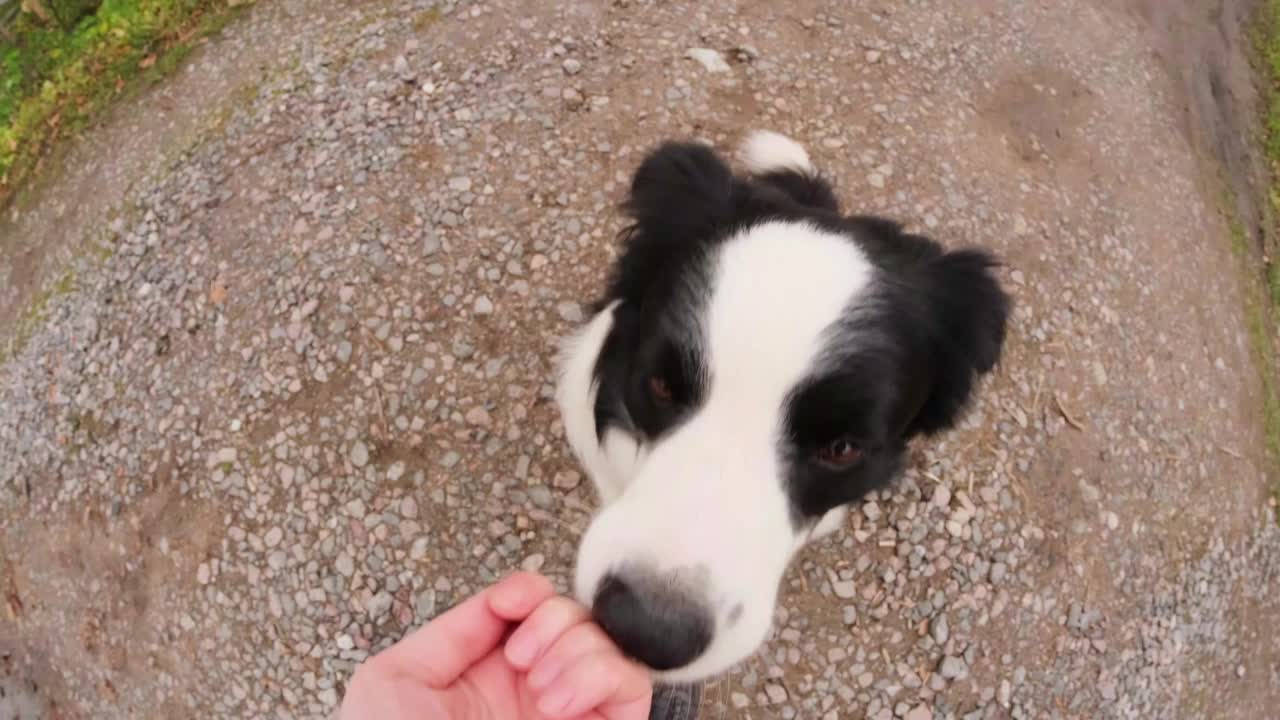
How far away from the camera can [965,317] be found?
6.68 ft

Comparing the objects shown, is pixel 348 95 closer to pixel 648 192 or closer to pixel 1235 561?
pixel 648 192

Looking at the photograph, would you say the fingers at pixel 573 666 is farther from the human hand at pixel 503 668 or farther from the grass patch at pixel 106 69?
the grass patch at pixel 106 69

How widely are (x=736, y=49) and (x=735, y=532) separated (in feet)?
9.29

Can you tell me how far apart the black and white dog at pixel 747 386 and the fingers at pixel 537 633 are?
0.28 ft

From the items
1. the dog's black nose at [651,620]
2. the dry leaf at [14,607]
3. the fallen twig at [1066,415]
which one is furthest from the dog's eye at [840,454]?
the dry leaf at [14,607]

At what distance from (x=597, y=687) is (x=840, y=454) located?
0.72m

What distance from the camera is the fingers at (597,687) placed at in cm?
130

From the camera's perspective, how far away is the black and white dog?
4.90 ft

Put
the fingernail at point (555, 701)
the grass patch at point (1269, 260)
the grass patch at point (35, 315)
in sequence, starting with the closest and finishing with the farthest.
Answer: the fingernail at point (555, 701) → the grass patch at point (35, 315) → the grass patch at point (1269, 260)

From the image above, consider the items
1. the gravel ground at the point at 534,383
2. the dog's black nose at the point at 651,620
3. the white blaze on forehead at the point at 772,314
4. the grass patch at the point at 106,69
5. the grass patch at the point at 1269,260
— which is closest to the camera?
the dog's black nose at the point at 651,620

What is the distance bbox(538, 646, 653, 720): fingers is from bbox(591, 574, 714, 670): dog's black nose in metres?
0.04

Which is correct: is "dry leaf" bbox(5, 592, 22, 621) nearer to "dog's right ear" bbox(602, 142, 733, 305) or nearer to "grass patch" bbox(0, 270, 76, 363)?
"grass patch" bbox(0, 270, 76, 363)

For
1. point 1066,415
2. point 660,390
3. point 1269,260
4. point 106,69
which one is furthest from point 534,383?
point 1269,260

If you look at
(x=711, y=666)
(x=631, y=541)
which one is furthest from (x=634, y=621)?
(x=711, y=666)
